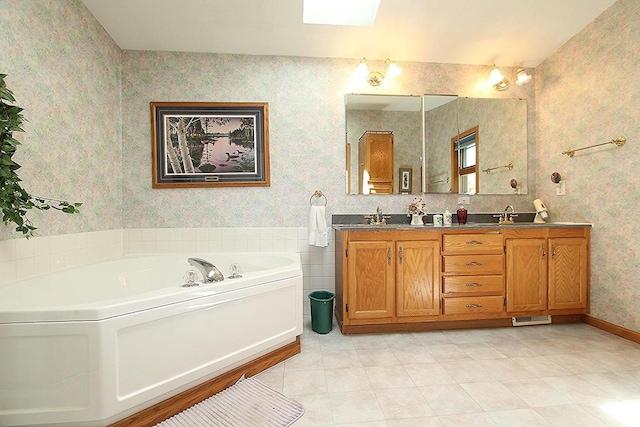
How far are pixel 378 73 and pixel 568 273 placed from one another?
255 cm

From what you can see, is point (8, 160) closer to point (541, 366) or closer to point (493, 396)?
point (493, 396)

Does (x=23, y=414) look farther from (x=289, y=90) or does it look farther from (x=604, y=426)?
(x=289, y=90)

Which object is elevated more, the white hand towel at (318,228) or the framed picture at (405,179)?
the framed picture at (405,179)

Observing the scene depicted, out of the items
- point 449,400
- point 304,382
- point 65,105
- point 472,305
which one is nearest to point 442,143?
point 472,305

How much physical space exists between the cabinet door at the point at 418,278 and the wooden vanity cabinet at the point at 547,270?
664 mm

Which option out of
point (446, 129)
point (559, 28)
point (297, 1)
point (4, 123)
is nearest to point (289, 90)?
point (297, 1)

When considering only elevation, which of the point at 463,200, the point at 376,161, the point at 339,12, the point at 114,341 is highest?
the point at 339,12

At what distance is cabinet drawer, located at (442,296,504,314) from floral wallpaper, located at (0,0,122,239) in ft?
9.76

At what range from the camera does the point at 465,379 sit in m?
1.76

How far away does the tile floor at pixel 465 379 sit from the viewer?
1438 mm

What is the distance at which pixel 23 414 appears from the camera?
119cm

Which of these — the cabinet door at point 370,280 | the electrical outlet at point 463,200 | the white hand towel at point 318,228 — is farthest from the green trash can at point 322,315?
the electrical outlet at point 463,200

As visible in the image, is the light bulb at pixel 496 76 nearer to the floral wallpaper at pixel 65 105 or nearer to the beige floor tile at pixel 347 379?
the beige floor tile at pixel 347 379

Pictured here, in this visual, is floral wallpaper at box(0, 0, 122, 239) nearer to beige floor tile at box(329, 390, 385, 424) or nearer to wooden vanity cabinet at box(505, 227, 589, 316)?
beige floor tile at box(329, 390, 385, 424)
